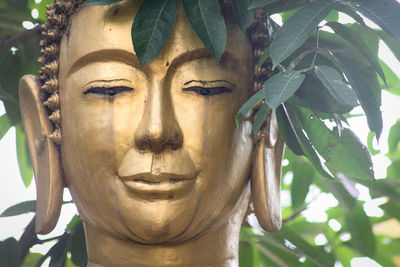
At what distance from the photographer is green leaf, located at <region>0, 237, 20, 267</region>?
11.0 ft

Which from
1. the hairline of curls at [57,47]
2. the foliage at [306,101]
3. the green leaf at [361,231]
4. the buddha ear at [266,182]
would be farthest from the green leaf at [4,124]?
the green leaf at [361,231]

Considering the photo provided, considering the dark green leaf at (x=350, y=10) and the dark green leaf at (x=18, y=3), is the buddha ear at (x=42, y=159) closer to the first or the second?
the dark green leaf at (x=18, y=3)

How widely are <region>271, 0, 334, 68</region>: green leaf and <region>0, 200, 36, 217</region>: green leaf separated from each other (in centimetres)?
164

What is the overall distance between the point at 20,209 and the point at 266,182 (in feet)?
4.03

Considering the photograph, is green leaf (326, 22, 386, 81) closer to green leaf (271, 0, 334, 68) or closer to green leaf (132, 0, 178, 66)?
green leaf (271, 0, 334, 68)

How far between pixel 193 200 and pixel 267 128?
0.48 m

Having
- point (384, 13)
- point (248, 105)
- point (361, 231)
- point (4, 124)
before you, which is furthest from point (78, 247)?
point (384, 13)

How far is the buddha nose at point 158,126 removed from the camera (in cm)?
259

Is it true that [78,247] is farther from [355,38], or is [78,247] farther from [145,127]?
[355,38]

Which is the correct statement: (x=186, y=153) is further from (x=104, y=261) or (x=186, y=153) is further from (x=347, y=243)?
(x=347, y=243)

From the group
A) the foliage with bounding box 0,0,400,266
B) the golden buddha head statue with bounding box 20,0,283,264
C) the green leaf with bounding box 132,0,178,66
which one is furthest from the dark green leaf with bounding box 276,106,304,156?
the green leaf with bounding box 132,0,178,66

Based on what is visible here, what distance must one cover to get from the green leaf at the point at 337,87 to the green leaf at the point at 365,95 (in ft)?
0.55

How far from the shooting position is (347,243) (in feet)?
12.7

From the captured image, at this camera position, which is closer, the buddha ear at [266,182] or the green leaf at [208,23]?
the green leaf at [208,23]
